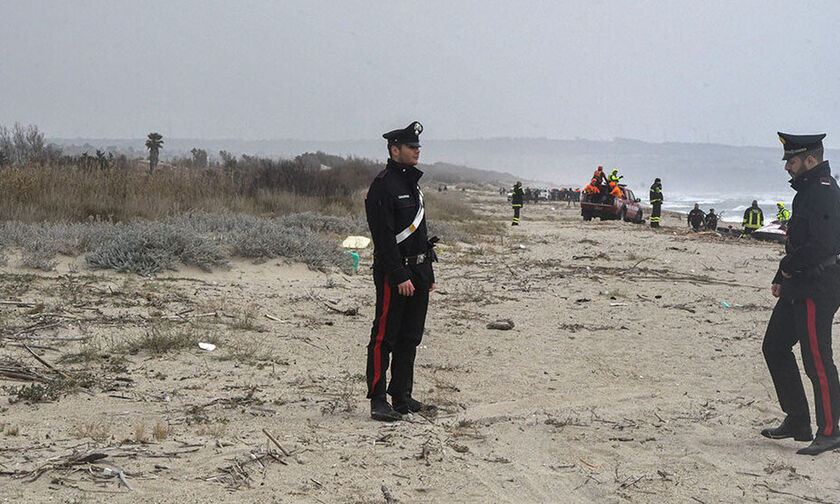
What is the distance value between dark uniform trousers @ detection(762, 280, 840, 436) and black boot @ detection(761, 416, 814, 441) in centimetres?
3

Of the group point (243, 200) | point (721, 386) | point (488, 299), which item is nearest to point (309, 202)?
point (243, 200)

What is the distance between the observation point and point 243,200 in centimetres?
1712

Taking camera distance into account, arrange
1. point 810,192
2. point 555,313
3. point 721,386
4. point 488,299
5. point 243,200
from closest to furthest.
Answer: point 810,192
point 721,386
point 555,313
point 488,299
point 243,200

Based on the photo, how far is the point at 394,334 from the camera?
17.0 ft

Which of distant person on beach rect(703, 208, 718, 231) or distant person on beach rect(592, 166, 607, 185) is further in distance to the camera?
distant person on beach rect(592, 166, 607, 185)

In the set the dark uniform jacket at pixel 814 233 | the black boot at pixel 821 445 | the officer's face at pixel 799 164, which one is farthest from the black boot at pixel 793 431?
the officer's face at pixel 799 164

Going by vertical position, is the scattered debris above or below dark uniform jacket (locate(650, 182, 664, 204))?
below

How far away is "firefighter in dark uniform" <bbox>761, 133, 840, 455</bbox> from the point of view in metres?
4.88

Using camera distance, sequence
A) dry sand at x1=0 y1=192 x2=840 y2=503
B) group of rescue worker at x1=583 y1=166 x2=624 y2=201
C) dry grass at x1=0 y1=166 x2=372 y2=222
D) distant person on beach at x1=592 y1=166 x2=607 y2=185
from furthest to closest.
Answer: group of rescue worker at x1=583 y1=166 x2=624 y2=201 → distant person on beach at x1=592 y1=166 x2=607 y2=185 → dry grass at x1=0 y1=166 x2=372 y2=222 → dry sand at x1=0 y1=192 x2=840 y2=503

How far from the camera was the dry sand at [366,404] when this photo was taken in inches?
159

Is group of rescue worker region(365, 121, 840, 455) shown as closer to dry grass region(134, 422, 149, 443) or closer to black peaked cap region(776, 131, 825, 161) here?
black peaked cap region(776, 131, 825, 161)

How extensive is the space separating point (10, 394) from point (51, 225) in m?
7.60

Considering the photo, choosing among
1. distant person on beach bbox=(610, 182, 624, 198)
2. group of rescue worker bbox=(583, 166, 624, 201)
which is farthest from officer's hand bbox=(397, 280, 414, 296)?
distant person on beach bbox=(610, 182, 624, 198)

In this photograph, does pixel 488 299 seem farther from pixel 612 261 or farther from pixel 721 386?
pixel 612 261
